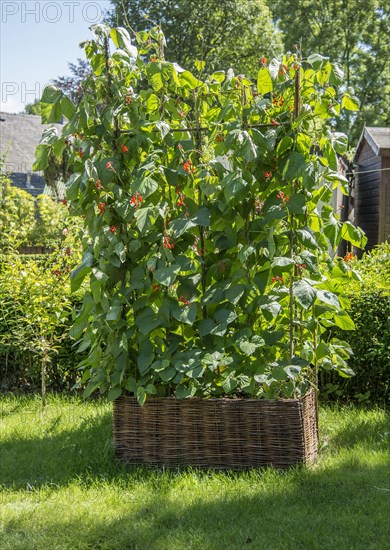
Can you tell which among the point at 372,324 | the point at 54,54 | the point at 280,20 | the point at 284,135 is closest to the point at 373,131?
the point at 54,54

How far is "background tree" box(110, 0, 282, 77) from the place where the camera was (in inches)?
1097

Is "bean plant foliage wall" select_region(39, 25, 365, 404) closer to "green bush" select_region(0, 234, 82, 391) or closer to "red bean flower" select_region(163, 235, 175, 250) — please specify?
"red bean flower" select_region(163, 235, 175, 250)

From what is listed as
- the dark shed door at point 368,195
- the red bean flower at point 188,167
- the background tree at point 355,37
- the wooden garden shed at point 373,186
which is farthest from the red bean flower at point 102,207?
the background tree at point 355,37

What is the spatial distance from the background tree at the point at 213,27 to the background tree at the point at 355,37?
3.64ft

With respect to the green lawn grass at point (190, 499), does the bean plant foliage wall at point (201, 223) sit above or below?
above

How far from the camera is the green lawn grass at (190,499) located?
3.08 meters

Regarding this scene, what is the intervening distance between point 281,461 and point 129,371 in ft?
3.37

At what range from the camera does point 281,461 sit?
3.93 metres

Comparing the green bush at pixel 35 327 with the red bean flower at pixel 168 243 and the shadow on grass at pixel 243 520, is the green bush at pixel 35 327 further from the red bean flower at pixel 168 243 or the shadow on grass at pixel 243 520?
the shadow on grass at pixel 243 520

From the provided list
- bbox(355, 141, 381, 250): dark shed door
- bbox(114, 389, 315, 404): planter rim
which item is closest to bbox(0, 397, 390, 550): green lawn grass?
bbox(114, 389, 315, 404): planter rim

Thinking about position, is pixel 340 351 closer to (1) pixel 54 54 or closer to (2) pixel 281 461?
(2) pixel 281 461

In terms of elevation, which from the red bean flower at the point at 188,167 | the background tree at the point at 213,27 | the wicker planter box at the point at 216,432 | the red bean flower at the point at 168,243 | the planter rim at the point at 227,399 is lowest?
the wicker planter box at the point at 216,432

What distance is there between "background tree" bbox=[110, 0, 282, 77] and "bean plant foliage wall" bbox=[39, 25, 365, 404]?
23.7m

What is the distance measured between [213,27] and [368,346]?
26482 millimetres
